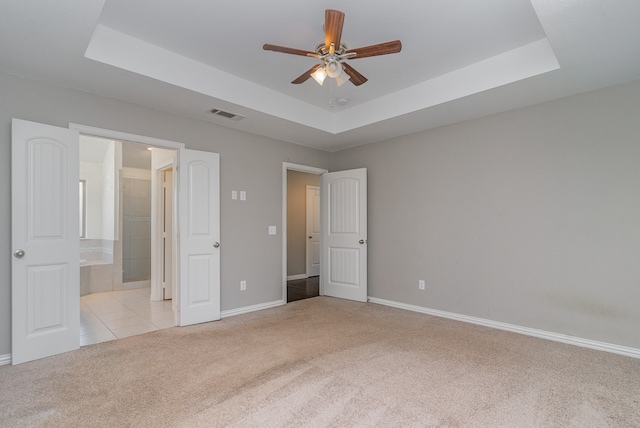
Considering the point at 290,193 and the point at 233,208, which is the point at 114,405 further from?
the point at 290,193

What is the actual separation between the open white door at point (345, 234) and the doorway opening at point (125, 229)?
7.88 ft

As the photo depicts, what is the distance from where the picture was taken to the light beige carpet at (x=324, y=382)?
1.95m

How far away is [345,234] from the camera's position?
16.9 feet

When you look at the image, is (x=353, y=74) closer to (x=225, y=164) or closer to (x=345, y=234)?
(x=225, y=164)

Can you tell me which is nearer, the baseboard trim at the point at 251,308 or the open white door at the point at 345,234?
the baseboard trim at the point at 251,308

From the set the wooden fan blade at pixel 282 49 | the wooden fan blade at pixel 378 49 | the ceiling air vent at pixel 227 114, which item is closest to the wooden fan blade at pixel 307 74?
the wooden fan blade at pixel 282 49

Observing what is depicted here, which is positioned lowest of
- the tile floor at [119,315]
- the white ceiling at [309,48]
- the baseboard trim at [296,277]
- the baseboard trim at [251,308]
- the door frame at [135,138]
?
the baseboard trim at [296,277]

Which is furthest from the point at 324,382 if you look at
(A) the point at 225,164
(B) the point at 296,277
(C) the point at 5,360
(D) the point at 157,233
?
(B) the point at 296,277

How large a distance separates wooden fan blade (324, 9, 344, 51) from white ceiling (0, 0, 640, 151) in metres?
0.36

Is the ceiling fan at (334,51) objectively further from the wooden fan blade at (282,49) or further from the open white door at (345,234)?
the open white door at (345,234)

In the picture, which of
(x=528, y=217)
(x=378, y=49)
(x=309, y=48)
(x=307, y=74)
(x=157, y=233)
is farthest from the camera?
(x=157, y=233)

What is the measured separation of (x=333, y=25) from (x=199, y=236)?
280cm

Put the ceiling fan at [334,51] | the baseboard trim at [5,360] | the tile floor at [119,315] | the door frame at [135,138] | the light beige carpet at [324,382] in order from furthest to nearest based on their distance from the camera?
the tile floor at [119,315] → the door frame at [135,138] → the baseboard trim at [5,360] → the ceiling fan at [334,51] → the light beige carpet at [324,382]

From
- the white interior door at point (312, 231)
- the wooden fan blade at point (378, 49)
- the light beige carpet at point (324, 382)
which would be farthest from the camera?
the white interior door at point (312, 231)
